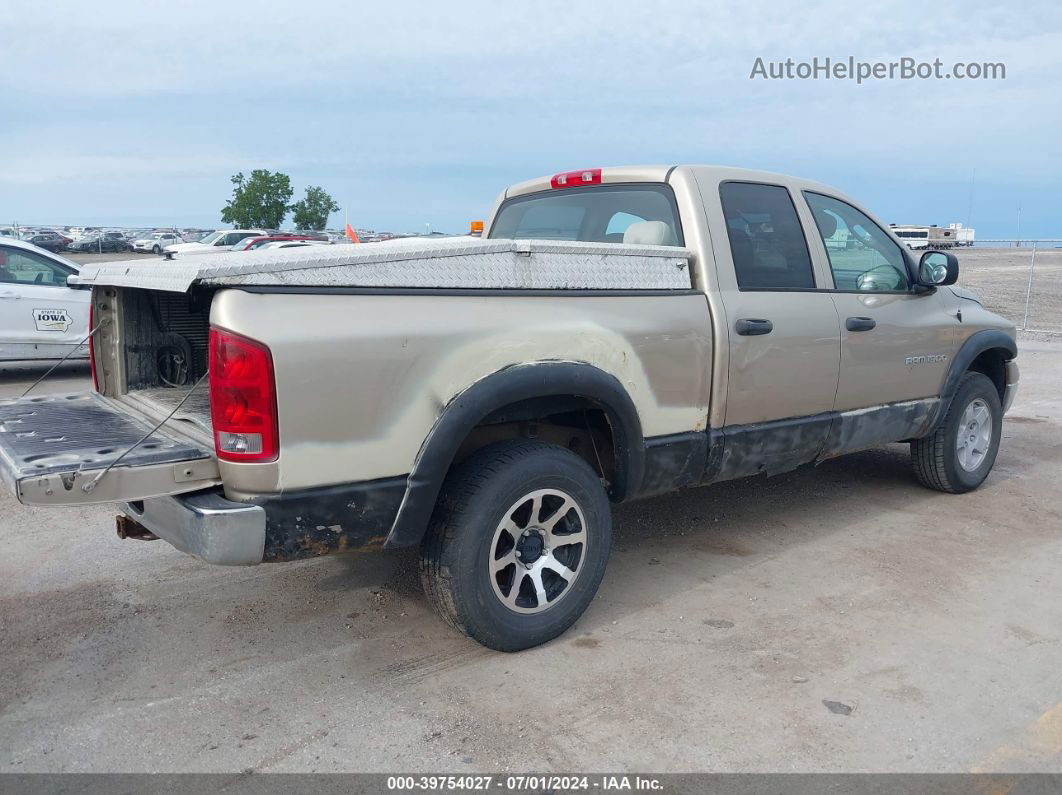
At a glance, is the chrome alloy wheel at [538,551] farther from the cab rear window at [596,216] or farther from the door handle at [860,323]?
the door handle at [860,323]

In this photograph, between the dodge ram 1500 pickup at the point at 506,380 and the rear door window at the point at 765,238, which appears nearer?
the dodge ram 1500 pickup at the point at 506,380

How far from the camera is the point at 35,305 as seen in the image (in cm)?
1011

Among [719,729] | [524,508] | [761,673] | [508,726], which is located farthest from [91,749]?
[761,673]

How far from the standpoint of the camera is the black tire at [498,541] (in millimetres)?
3441

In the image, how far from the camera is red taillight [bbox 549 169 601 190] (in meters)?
4.95

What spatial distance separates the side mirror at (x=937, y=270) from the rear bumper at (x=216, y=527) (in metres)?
4.10

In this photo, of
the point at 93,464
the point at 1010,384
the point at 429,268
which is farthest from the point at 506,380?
the point at 1010,384

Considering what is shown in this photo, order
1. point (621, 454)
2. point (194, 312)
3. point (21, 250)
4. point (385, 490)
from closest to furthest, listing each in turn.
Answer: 1. point (385, 490)
2. point (621, 454)
3. point (194, 312)
4. point (21, 250)

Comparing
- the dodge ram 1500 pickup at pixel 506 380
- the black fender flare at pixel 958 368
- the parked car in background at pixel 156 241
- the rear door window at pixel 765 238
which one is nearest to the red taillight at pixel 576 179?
the dodge ram 1500 pickup at pixel 506 380

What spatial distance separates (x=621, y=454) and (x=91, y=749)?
7.45 ft

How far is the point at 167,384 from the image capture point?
4508 mm

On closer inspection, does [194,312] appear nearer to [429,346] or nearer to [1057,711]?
[429,346]

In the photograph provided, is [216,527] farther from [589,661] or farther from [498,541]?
[589,661]

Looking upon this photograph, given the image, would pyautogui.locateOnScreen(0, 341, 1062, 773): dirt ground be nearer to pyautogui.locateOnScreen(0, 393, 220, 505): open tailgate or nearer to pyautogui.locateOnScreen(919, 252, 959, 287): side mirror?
pyautogui.locateOnScreen(0, 393, 220, 505): open tailgate
